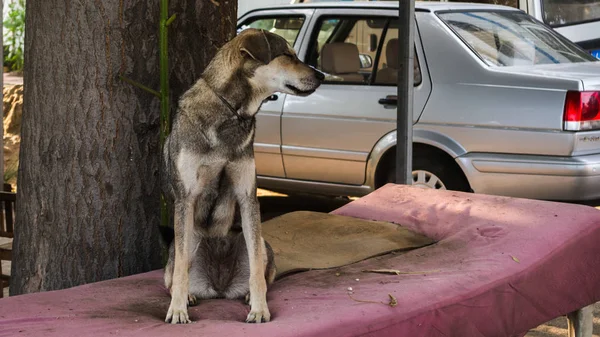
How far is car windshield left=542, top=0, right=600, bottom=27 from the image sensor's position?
11148 millimetres

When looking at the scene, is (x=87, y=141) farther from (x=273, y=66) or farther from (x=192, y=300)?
(x=273, y=66)

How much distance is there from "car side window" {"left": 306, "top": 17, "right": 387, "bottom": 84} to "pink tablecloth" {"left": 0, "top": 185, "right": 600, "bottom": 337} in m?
2.95

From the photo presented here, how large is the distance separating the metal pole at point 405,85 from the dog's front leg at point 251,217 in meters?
2.41

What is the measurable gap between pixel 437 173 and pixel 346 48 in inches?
57.3

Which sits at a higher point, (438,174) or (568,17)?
(568,17)

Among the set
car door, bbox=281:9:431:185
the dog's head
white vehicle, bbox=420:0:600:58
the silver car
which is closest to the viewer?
the dog's head

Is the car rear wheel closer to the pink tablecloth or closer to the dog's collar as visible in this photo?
the pink tablecloth

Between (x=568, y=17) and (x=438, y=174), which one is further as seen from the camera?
(x=568, y=17)

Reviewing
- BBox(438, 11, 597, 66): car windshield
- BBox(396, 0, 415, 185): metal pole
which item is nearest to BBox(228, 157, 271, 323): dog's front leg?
BBox(396, 0, 415, 185): metal pole

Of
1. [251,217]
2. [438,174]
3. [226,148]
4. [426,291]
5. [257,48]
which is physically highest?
[257,48]

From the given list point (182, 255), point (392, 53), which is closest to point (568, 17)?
point (392, 53)

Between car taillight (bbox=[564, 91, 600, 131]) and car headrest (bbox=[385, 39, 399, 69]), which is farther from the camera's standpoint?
car headrest (bbox=[385, 39, 399, 69])

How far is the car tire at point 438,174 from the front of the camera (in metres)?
7.48

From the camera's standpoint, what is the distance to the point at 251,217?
3.54 meters
